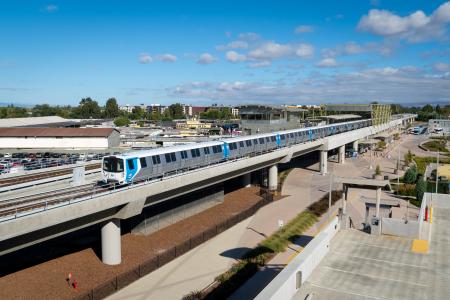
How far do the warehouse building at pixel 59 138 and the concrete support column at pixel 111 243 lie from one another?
4335 centimetres

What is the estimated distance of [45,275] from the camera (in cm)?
2586

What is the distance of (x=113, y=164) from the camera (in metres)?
29.3

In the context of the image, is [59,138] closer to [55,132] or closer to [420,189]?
[55,132]

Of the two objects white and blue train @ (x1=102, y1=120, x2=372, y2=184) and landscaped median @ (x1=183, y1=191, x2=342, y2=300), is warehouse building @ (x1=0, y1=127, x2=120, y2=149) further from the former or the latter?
landscaped median @ (x1=183, y1=191, x2=342, y2=300)

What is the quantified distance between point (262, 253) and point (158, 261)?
8.08m

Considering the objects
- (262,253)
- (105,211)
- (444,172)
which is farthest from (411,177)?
(105,211)

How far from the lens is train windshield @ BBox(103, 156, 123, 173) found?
29.2 m

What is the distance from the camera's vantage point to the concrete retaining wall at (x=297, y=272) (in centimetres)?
1421

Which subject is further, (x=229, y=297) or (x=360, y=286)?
(x=229, y=297)

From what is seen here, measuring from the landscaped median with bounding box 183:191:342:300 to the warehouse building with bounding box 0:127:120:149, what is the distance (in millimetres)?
39416

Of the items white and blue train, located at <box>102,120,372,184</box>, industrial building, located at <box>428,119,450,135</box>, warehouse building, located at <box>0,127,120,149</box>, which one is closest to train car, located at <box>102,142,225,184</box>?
white and blue train, located at <box>102,120,372,184</box>

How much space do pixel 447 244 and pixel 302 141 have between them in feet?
133

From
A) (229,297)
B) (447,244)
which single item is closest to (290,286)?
(229,297)

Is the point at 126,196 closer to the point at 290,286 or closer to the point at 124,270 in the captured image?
the point at 124,270
